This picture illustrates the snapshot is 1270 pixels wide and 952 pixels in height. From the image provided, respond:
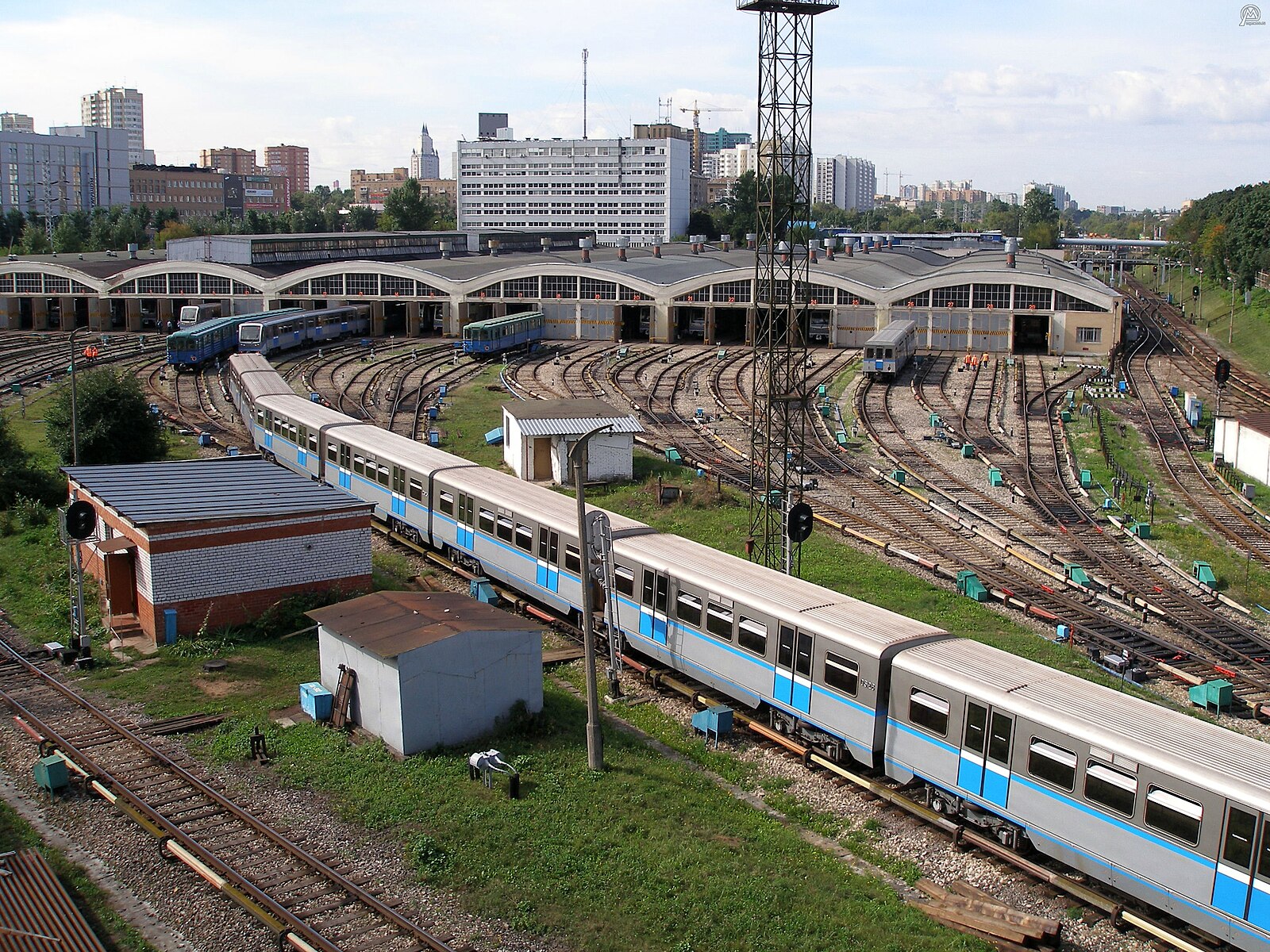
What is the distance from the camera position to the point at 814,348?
211 ft

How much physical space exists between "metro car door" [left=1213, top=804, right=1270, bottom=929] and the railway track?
7.38 m

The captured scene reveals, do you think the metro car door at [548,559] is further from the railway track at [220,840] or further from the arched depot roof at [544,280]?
the arched depot roof at [544,280]

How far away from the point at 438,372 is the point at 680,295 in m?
17.0

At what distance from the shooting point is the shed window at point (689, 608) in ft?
57.8

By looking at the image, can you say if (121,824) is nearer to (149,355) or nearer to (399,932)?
(399,932)

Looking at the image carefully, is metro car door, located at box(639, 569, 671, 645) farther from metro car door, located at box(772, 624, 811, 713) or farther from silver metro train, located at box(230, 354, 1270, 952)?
metro car door, located at box(772, 624, 811, 713)

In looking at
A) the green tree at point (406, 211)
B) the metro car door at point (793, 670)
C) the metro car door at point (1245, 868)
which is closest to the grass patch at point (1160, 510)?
the metro car door at point (793, 670)

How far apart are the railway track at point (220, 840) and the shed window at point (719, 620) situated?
6331 millimetres

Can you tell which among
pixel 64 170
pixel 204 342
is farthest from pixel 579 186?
pixel 204 342

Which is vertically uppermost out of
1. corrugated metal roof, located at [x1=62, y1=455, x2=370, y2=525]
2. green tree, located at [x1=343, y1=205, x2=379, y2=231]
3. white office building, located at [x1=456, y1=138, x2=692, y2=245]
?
white office building, located at [x1=456, y1=138, x2=692, y2=245]

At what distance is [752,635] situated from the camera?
16.6 meters

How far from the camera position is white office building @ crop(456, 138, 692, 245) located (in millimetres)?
155750

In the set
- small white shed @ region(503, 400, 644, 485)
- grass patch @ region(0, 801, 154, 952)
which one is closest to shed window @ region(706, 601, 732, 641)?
grass patch @ region(0, 801, 154, 952)

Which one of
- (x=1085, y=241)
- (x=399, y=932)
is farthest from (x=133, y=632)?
(x=1085, y=241)
